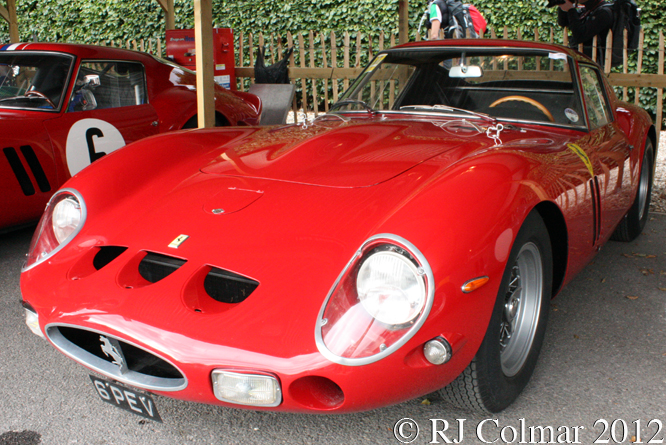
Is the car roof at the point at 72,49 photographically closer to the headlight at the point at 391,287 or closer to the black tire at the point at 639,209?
the headlight at the point at 391,287

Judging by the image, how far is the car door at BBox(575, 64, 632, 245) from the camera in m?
2.39

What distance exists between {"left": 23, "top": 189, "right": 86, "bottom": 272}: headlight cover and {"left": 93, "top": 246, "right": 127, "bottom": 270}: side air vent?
5.3 inches

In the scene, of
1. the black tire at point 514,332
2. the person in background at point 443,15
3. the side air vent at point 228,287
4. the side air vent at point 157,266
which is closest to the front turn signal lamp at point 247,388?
the side air vent at point 228,287

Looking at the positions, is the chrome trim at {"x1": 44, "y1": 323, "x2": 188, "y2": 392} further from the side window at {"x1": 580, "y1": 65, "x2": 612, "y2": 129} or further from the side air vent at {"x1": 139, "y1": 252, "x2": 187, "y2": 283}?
the side window at {"x1": 580, "y1": 65, "x2": 612, "y2": 129}

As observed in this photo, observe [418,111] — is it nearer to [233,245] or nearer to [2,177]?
[233,245]

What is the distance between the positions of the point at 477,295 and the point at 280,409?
23.5 inches

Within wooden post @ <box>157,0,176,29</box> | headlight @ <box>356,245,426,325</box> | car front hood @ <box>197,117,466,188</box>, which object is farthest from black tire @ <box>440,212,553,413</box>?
wooden post @ <box>157,0,176,29</box>

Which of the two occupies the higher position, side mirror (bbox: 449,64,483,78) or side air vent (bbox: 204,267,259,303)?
side mirror (bbox: 449,64,483,78)

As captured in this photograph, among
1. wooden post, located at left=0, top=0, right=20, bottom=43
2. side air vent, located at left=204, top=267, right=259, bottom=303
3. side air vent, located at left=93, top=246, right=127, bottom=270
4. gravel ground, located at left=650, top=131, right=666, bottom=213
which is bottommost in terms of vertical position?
gravel ground, located at left=650, top=131, right=666, bottom=213

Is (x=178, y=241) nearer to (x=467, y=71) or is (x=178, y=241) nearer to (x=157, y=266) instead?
(x=157, y=266)

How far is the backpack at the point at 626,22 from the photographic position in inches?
220

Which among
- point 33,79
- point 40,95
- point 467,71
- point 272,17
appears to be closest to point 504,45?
point 467,71

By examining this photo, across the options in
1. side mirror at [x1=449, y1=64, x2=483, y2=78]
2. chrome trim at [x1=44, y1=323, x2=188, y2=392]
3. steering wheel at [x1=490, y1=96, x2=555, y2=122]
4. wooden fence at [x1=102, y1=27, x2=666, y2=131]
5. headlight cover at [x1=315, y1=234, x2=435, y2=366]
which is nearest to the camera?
headlight cover at [x1=315, y1=234, x2=435, y2=366]

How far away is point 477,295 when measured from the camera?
1.53 meters
